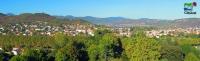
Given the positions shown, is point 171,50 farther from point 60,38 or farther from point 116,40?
point 60,38

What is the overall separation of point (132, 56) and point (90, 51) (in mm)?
5457

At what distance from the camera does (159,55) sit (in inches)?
2292

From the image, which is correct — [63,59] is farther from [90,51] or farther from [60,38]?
[60,38]

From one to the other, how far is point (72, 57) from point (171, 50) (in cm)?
1340

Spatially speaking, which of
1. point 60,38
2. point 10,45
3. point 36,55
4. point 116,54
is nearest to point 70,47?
point 36,55

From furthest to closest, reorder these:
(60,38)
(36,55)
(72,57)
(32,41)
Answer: (32,41), (60,38), (72,57), (36,55)

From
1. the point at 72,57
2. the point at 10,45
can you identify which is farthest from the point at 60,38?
the point at 72,57

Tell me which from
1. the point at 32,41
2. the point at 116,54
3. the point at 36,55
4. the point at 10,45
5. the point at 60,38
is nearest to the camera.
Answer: the point at 36,55

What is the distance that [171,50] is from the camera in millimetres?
61156

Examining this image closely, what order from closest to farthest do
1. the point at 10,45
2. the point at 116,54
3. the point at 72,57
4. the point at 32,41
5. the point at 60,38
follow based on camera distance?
the point at 72,57, the point at 116,54, the point at 60,38, the point at 10,45, the point at 32,41

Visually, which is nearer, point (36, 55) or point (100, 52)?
point (36, 55)

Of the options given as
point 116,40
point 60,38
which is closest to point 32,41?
point 60,38

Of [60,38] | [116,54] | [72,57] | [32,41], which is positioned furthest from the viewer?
[32,41]

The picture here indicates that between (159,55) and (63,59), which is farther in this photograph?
(159,55)
